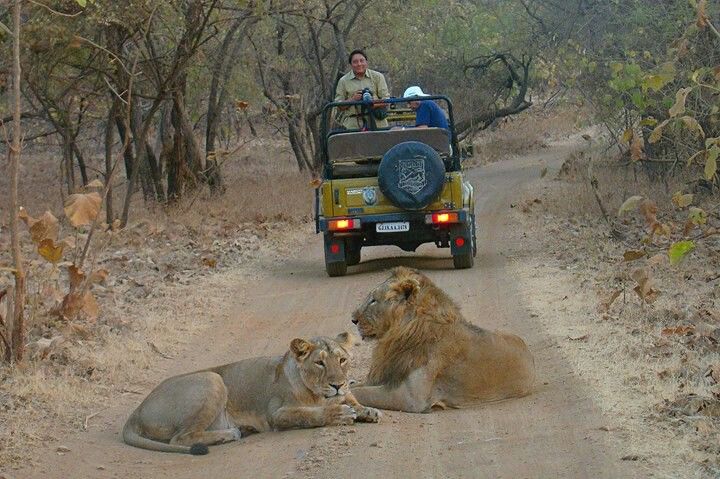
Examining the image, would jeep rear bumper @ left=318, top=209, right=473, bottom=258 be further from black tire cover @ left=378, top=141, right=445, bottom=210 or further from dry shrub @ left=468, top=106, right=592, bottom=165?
dry shrub @ left=468, top=106, right=592, bottom=165

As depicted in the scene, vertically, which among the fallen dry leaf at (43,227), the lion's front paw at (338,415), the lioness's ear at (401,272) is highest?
the fallen dry leaf at (43,227)

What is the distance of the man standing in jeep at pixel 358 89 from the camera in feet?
48.4

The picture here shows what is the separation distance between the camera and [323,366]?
6832mm

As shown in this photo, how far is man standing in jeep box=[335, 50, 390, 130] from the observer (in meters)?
14.8

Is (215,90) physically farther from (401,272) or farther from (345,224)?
(401,272)

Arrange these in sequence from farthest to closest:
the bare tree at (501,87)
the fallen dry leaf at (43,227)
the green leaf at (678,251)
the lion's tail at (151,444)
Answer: the bare tree at (501,87) < the fallen dry leaf at (43,227) < the green leaf at (678,251) < the lion's tail at (151,444)

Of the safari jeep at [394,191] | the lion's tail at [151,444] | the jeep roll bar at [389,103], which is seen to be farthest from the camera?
the jeep roll bar at [389,103]

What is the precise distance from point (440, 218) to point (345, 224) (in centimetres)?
104

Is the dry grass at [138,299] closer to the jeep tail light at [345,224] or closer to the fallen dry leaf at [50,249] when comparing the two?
the fallen dry leaf at [50,249]

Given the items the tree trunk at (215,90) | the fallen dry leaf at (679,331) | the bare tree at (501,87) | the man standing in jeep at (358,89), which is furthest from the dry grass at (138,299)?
the bare tree at (501,87)

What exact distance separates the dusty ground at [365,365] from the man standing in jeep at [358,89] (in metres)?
1.70

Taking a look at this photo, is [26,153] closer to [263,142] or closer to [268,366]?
[263,142]

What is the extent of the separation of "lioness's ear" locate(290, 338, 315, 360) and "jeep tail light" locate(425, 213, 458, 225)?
677 cm

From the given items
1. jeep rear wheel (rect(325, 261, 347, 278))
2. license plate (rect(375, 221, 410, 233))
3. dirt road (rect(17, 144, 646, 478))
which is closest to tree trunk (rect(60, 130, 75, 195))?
jeep rear wheel (rect(325, 261, 347, 278))
